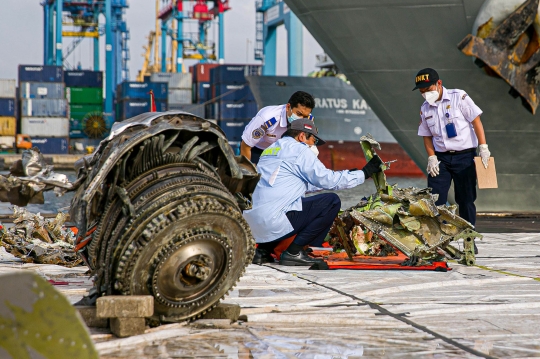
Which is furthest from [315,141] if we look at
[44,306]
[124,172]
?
[44,306]

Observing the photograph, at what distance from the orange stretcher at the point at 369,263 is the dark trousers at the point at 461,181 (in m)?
0.96

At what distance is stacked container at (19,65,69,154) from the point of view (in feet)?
149

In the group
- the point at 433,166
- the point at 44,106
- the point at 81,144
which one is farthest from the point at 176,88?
the point at 433,166

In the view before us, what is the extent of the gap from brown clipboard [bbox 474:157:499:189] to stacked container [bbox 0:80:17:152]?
43424mm

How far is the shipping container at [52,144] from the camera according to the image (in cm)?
4625

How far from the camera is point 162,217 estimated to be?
305 cm

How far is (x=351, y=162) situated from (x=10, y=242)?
26.2m

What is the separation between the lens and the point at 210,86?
153 feet

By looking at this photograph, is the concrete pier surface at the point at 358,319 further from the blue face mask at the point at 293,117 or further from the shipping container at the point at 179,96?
the shipping container at the point at 179,96

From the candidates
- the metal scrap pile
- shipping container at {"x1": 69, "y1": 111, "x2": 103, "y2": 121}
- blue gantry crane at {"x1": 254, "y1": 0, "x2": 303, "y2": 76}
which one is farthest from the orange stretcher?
shipping container at {"x1": 69, "y1": 111, "x2": 103, "y2": 121}

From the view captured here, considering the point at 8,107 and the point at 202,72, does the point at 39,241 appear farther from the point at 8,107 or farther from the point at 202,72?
the point at 202,72

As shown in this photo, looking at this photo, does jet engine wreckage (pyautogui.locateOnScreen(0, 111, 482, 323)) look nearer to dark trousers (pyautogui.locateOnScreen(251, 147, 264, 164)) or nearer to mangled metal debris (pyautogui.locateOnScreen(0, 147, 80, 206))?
mangled metal debris (pyautogui.locateOnScreen(0, 147, 80, 206))

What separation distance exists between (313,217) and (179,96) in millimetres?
44668

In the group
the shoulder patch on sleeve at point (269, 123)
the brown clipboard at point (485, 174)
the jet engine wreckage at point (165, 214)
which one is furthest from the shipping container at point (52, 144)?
the jet engine wreckage at point (165, 214)
